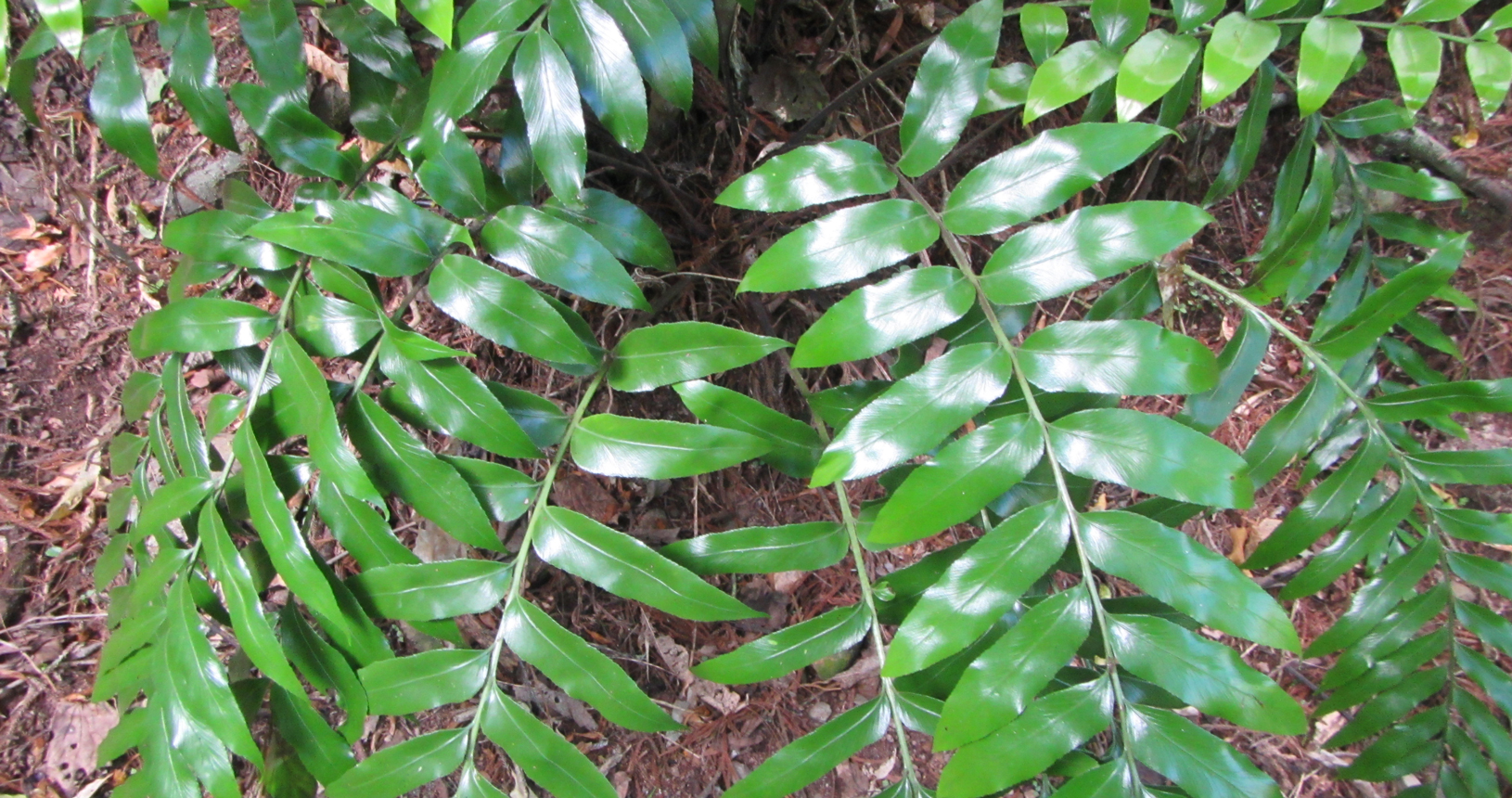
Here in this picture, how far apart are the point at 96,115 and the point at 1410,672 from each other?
1781 mm

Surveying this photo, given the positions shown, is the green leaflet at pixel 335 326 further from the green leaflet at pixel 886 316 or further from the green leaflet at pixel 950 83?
the green leaflet at pixel 950 83

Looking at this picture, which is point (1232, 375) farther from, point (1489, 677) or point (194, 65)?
point (194, 65)

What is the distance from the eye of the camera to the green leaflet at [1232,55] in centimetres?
72

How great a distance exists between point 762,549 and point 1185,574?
1.44 feet

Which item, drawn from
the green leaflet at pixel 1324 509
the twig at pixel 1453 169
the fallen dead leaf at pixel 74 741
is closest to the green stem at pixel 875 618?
the green leaflet at pixel 1324 509

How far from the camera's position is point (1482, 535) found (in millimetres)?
912

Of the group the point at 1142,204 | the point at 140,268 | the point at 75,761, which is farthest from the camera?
the point at 140,268

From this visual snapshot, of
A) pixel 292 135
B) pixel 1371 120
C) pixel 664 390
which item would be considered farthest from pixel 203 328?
pixel 1371 120

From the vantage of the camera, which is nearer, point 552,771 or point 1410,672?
point 552,771

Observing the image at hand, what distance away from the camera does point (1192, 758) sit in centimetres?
74

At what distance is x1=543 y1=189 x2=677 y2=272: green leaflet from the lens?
3.21 ft

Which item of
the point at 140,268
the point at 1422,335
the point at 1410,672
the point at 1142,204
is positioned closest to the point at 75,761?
the point at 140,268

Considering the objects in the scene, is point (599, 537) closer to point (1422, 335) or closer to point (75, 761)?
point (1422, 335)

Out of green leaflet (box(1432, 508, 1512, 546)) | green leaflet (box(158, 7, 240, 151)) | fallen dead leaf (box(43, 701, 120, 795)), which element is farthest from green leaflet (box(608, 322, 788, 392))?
fallen dead leaf (box(43, 701, 120, 795))
